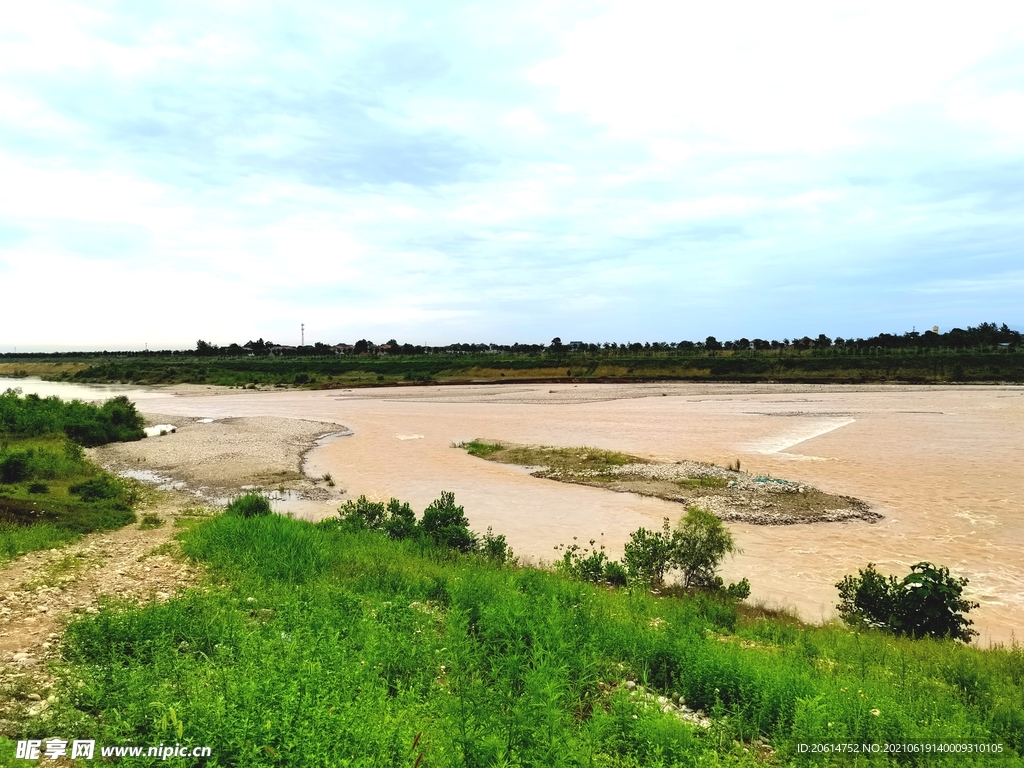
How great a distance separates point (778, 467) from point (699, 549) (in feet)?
55.1

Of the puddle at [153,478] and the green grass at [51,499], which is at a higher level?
the green grass at [51,499]

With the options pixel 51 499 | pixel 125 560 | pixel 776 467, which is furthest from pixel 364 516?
pixel 776 467

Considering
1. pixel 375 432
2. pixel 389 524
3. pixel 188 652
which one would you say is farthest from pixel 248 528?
pixel 375 432

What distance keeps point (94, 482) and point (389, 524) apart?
39.0 feet

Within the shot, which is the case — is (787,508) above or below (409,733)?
below

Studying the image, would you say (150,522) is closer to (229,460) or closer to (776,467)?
(229,460)

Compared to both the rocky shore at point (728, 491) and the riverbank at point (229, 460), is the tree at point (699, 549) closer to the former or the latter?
the rocky shore at point (728, 491)

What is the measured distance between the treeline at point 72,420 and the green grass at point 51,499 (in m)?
6.19

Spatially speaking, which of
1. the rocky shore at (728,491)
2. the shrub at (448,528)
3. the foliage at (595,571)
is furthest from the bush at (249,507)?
the rocky shore at (728,491)

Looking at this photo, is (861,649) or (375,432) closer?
(861,649)

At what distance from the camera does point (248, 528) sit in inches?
522

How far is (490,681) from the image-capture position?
6320mm

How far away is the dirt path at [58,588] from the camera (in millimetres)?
6064

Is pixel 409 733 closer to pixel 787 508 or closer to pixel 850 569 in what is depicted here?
pixel 850 569
